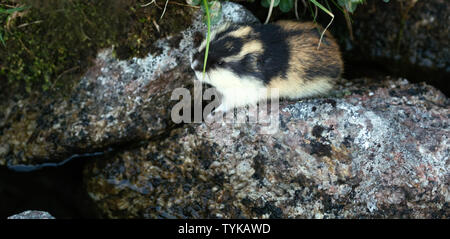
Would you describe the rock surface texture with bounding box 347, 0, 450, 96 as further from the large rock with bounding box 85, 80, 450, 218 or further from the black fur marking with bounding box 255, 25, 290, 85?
the black fur marking with bounding box 255, 25, 290, 85

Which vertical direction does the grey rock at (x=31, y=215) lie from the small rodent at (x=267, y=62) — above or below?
below

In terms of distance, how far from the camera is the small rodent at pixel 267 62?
12.0 feet

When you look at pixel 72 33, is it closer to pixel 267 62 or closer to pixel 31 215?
pixel 31 215

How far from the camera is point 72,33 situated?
4.02 m

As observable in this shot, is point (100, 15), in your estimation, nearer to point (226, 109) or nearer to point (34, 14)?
point (34, 14)

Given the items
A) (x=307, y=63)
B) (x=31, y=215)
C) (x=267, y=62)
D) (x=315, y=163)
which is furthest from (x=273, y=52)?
(x=31, y=215)

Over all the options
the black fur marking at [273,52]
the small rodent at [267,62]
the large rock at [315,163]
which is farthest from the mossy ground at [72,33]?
the large rock at [315,163]

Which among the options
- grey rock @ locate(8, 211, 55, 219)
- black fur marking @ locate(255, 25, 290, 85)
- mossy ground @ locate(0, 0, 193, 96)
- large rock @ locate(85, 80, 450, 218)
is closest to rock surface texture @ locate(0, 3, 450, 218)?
large rock @ locate(85, 80, 450, 218)

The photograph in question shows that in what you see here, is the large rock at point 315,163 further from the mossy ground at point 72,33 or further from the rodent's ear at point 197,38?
the mossy ground at point 72,33

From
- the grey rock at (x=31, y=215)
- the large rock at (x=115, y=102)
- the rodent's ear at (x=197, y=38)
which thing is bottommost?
the grey rock at (x=31, y=215)

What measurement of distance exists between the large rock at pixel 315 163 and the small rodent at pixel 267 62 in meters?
0.25

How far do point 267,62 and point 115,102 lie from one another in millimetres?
1638
